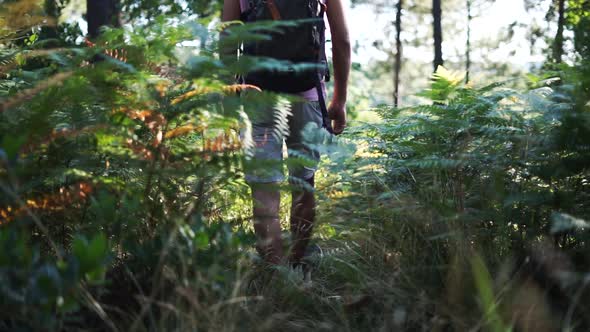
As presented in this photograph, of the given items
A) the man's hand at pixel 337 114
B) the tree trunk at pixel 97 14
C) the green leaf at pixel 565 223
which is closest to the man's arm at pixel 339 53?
the man's hand at pixel 337 114

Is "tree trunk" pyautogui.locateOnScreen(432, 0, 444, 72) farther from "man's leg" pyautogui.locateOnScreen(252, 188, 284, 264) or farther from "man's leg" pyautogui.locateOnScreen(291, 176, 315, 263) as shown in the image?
"man's leg" pyautogui.locateOnScreen(252, 188, 284, 264)

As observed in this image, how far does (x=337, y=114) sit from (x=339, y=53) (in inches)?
15.2

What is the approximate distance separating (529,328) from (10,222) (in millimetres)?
1959

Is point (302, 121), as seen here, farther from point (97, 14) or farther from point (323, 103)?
point (97, 14)

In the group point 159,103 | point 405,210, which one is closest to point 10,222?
point 159,103

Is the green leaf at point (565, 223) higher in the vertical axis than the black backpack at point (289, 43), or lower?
lower

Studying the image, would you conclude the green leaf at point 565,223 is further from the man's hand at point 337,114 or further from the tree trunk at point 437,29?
the tree trunk at point 437,29

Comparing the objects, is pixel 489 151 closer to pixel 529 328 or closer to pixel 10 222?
pixel 529 328

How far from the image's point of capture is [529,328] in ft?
7.17

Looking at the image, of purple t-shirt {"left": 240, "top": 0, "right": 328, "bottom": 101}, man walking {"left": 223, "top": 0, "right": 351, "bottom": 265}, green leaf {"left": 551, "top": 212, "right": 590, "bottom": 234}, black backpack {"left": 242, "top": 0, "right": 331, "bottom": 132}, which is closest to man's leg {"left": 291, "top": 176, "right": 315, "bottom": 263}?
man walking {"left": 223, "top": 0, "right": 351, "bottom": 265}

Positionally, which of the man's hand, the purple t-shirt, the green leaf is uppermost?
the purple t-shirt

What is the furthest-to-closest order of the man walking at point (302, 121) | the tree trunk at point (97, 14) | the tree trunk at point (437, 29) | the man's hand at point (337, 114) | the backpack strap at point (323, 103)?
the tree trunk at point (437, 29), the tree trunk at point (97, 14), the man's hand at point (337, 114), the backpack strap at point (323, 103), the man walking at point (302, 121)

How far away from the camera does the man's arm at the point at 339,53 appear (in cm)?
353

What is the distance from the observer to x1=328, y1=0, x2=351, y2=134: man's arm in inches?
139
